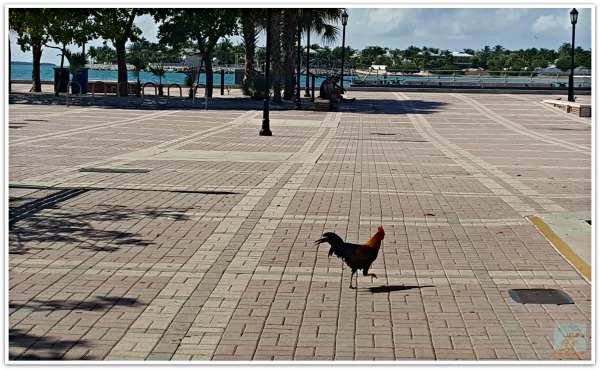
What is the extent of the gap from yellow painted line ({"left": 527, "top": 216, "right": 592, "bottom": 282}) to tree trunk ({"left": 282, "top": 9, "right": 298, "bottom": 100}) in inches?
1214

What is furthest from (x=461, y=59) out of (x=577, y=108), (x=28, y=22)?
(x=28, y=22)

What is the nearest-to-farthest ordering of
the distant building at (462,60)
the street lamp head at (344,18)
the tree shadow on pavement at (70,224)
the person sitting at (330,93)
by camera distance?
the tree shadow on pavement at (70,224), the person sitting at (330,93), the street lamp head at (344,18), the distant building at (462,60)

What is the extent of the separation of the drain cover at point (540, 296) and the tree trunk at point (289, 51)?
3408 cm

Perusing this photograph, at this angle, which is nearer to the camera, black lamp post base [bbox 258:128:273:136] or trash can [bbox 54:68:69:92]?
black lamp post base [bbox 258:128:273:136]

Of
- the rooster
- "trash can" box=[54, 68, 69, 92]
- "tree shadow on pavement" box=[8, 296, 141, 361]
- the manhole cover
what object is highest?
"trash can" box=[54, 68, 69, 92]

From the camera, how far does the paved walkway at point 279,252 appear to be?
22.9 ft

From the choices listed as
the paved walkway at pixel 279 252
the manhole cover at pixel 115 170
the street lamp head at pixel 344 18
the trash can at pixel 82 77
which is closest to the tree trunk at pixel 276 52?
the street lamp head at pixel 344 18

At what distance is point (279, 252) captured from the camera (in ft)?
32.6

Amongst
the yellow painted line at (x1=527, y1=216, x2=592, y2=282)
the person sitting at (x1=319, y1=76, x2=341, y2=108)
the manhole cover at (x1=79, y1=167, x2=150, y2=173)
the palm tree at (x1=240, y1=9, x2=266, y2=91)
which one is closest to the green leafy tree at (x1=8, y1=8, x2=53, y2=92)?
the palm tree at (x1=240, y1=9, x2=266, y2=91)

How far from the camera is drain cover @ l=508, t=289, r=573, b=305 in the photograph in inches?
319

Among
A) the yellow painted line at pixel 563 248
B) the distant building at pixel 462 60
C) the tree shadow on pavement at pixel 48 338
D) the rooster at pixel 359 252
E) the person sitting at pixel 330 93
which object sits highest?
the distant building at pixel 462 60

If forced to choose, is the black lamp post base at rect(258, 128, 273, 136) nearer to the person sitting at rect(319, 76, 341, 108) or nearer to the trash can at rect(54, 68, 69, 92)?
the person sitting at rect(319, 76, 341, 108)

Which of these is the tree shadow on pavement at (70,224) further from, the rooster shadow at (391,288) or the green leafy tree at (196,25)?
the green leafy tree at (196,25)
